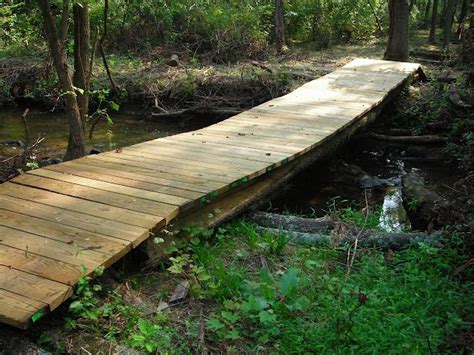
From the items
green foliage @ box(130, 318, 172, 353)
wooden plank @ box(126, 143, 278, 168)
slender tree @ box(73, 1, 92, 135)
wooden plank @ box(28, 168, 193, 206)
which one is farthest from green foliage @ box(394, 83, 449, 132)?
green foliage @ box(130, 318, 172, 353)

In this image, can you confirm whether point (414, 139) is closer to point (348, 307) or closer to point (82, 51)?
point (82, 51)

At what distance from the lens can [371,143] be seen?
9.89 metres

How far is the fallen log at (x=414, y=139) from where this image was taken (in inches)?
361

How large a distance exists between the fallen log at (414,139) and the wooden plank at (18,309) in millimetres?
7651

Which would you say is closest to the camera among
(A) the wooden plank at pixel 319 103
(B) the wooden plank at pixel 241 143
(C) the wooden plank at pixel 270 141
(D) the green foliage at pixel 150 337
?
(D) the green foliage at pixel 150 337

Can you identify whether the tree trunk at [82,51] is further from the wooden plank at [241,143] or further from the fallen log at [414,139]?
the fallen log at [414,139]

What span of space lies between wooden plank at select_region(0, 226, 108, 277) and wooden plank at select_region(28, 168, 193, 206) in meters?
0.98

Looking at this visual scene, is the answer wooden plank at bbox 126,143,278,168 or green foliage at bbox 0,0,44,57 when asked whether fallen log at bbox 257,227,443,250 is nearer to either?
wooden plank at bbox 126,143,278,168

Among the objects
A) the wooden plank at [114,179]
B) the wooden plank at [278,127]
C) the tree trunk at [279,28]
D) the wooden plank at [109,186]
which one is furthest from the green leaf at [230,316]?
the tree trunk at [279,28]

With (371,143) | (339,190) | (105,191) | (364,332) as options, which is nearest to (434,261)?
(364,332)

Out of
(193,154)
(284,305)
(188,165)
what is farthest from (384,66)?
(284,305)

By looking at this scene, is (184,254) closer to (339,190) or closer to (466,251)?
(466,251)

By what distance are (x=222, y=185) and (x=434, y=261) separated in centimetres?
199

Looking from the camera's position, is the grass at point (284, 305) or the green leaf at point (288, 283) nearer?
the grass at point (284, 305)
